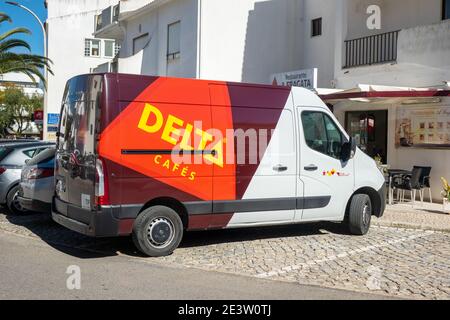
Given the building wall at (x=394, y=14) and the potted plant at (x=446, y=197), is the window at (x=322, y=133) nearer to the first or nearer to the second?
the potted plant at (x=446, y=197)

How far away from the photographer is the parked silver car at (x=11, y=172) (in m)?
10.9

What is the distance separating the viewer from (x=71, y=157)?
7.47 metres

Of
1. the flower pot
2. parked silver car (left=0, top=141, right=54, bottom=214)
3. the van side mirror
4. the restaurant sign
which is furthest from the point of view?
the restaurant sign

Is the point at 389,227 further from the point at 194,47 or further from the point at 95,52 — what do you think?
the point at 95,52

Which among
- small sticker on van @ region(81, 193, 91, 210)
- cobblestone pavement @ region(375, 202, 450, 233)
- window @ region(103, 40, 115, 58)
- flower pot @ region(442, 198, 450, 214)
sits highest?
window @ region(103, 40, 115, 58)

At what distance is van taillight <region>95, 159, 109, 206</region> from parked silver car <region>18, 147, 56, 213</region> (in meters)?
2.33

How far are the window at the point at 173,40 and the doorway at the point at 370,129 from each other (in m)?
7.00

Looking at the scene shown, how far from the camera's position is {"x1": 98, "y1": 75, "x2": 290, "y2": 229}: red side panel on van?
6.92 meters

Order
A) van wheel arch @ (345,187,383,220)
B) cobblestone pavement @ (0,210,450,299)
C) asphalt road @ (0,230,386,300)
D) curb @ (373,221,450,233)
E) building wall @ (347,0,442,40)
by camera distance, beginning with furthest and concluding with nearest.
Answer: building wall @ (347,0,442,40) → curb @ (373,221,450,233) → van wheel arch @ (345,187,383,220) → cobblestone pavement @ (0,210,450,299) → asphalt road @ (0,230,386,300)

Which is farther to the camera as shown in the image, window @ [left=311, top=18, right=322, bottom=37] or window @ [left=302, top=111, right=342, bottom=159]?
window @ [left=311, top=18, right=322, bottom=37]

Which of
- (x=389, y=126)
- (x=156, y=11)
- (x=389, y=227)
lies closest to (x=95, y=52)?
(x=156, y=11)

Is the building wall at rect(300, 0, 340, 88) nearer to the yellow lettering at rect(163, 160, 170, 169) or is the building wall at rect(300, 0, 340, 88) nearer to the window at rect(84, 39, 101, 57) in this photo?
Answer: the yellow lettering at rect(163, 160, 170, 169)

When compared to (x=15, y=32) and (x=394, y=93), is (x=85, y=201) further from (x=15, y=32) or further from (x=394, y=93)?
(x=15, y=32)

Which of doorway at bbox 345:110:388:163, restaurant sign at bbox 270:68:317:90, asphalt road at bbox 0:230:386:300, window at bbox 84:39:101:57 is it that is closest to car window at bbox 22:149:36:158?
asphalt road at bbox 0:230:386:300
